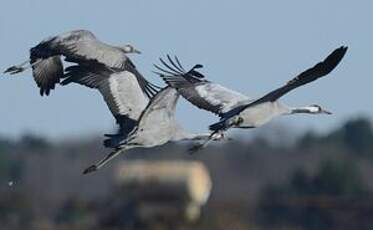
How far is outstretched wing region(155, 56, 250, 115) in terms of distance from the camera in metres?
20.2

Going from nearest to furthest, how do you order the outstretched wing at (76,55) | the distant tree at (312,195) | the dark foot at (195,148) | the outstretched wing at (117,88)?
1. the dark foot at (195,148)
2. the outstretched wing at (117,88)
3. the outstretched wing at (76,55)
4. the distant tree at (312,195)

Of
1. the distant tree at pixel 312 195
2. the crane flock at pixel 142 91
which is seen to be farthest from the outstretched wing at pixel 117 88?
the distant tree at pixel 312 195

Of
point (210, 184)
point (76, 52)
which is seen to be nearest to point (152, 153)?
point (210, 184)

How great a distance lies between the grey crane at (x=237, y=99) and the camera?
19266 millimetres

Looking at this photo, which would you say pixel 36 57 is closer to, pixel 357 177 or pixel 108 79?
pixel 108 79

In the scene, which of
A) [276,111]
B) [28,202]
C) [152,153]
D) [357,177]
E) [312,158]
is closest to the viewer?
[276,111]

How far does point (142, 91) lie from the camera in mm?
21047

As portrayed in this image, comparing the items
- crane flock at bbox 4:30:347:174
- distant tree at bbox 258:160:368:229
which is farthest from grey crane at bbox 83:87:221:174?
distant tree at bbox 258:160:368:229

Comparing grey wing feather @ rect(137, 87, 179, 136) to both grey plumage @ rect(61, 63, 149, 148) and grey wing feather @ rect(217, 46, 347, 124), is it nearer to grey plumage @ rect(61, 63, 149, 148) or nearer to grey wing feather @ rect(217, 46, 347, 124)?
grey plumage @ rect(61, 63, 149, 148)

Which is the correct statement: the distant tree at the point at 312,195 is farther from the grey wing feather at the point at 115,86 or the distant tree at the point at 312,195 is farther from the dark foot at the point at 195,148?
the dark foot at the point at 195,148

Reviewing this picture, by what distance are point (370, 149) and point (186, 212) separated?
21908mm

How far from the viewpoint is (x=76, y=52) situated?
21.3 m

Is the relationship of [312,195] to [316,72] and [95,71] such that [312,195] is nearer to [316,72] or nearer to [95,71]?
[95,71]

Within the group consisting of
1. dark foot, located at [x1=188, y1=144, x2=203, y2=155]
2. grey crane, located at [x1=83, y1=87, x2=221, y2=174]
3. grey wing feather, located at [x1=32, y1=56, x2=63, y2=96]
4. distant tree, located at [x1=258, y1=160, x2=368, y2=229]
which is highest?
grey wing feather, located at [x1=32, y1=56, x2=63, y2=96]
